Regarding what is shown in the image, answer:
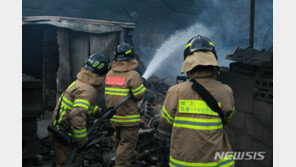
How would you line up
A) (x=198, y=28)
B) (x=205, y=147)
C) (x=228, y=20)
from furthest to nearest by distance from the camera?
(x=228, y=20)
(x=198, y=28)
(x=205, y=147)

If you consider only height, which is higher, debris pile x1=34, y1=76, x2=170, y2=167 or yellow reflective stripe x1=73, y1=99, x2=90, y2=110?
yellow reflective stripe x1=73, y1=99, x2=90, y2=110

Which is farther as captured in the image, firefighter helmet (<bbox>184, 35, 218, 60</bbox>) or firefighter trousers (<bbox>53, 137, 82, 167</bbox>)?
firefighter trousers (<bbox>53, 137, 82, 167</bbox>)

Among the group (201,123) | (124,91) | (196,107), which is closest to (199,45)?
(196,107)

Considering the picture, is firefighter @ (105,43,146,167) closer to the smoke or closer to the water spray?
the smoke

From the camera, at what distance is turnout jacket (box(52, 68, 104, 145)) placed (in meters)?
3.31

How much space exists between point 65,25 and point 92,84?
159 inches

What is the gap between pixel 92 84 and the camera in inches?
142

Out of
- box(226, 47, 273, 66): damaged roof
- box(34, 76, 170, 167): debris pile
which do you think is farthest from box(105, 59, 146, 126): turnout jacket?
box(226, 47, 273, 66): damaged roof

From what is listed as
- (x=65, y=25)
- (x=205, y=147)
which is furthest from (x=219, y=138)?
(x=65, y=25)

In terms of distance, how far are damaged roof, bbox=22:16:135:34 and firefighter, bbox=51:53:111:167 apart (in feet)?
12.4

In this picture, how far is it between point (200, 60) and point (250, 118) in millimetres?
2068

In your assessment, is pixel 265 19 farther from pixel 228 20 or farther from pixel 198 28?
pixel 198 28

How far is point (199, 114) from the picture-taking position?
7.92 feet

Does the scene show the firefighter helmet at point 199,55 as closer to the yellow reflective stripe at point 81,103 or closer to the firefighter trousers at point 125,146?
the yellow reflective stripe at point 81,103
